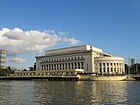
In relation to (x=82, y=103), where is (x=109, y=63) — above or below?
above

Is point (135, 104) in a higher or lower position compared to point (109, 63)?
lower

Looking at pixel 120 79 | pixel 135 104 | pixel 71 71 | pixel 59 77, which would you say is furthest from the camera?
pixel 71 71

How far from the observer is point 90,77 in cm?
16450

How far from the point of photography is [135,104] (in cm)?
3981

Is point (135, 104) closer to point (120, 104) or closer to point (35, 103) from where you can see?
point (120, 104)

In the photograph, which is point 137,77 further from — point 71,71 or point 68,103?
point 68,103

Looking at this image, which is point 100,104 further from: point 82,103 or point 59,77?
point 59,77

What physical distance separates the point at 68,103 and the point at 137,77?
129 m

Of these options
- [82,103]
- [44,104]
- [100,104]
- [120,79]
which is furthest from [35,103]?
[120,79]

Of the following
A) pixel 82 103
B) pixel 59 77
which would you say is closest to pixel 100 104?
pixel 82 103

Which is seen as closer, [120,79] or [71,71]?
[120,79]

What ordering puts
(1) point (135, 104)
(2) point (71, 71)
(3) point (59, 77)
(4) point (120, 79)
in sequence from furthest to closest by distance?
(2) point (71, 71)
(3) point (59, 77)
(4) point (120, 79)
(1) point (135, 104)

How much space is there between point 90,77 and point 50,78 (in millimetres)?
34084

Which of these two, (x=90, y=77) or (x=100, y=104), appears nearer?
(x=100, y=104)
